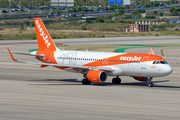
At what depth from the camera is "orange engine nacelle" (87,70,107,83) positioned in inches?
1427

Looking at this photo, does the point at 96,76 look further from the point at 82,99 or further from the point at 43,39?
the point at 43,39

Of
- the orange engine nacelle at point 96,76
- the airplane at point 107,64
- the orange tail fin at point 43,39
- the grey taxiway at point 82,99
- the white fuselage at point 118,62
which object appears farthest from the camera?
the orange tail fin at point 43,39

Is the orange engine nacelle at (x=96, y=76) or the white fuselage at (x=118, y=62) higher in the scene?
the white fuselage at (x=118, y=62)

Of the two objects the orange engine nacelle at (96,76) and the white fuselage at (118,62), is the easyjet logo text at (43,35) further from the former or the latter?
the orange engine nacelle at (96,76)

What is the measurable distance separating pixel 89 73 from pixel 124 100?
9.07 meters

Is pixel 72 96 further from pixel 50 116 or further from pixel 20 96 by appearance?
pixel 50 116

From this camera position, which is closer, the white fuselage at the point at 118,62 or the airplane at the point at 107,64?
the white fuselage at the point at 118,62

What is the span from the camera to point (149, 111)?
2467 cm

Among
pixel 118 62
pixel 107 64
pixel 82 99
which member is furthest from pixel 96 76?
pixel 82 99

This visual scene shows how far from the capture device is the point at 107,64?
126 feet

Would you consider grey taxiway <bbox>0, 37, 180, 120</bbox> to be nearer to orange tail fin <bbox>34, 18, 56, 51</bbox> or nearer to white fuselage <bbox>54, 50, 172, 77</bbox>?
white fuselage <bbox>54, 50, 172, 77</bbox>

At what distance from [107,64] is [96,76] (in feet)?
9.46

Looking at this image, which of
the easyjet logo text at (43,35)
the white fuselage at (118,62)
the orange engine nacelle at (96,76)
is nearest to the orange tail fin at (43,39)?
the easyjet logo text at (43,35)

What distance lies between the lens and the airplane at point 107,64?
Answer: 117 ft
